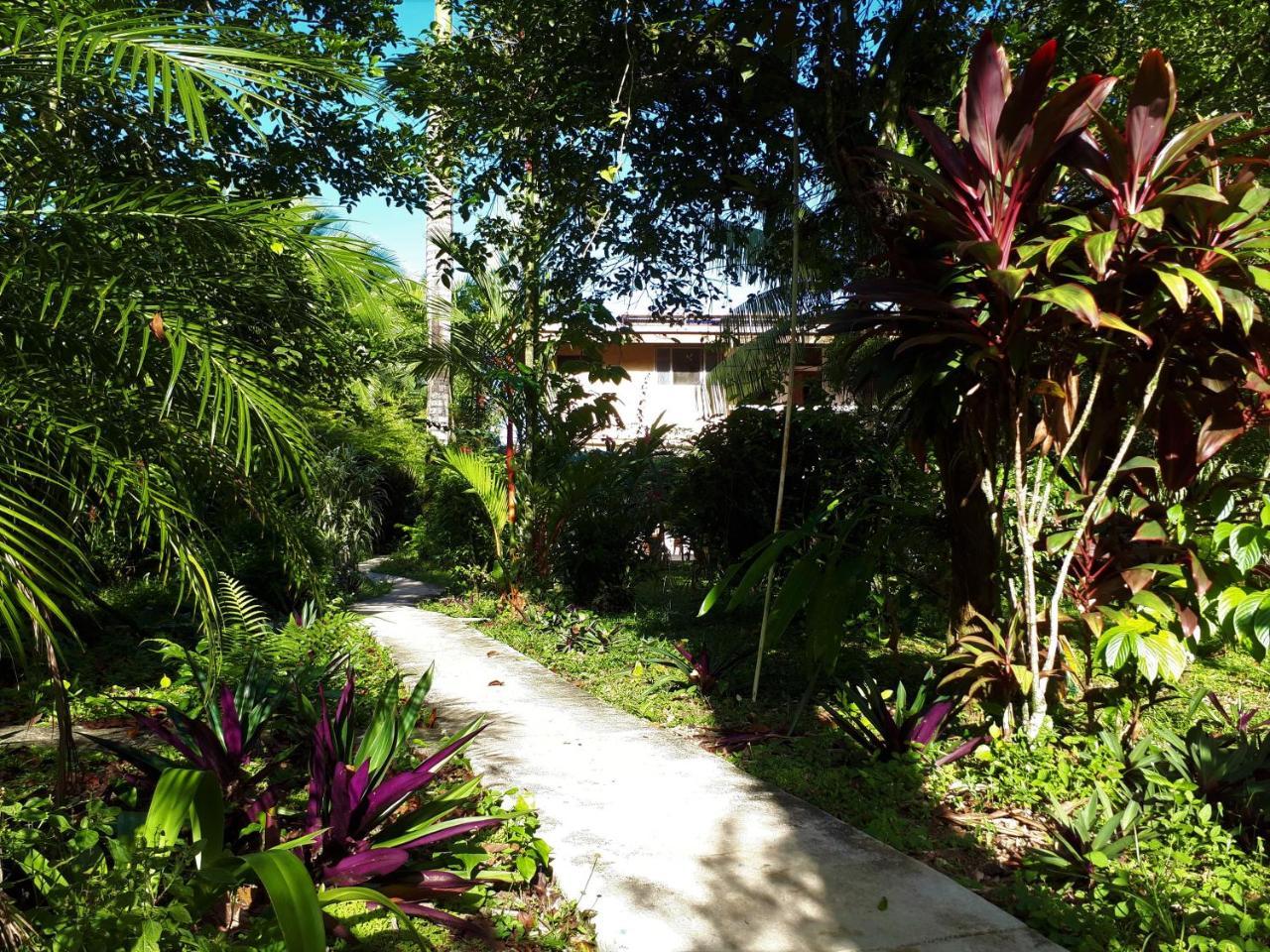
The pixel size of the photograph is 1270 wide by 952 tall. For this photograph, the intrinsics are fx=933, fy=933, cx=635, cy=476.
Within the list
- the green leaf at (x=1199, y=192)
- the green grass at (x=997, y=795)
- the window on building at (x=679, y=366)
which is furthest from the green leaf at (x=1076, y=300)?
the window on building at (x=679, y=366)

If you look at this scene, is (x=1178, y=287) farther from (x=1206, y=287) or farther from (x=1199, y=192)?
(x=1199, y=192)

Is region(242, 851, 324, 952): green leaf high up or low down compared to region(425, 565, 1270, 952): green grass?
up

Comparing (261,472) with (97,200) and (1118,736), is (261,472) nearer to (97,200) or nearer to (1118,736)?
Result: (97,200)

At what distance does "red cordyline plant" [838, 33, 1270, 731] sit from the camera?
11.4 ft

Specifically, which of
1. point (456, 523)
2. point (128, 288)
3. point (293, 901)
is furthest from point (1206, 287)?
point (456, 523)

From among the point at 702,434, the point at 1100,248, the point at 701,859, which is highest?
the point at 1100,248

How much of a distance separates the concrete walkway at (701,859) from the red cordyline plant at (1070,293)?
1330 mm

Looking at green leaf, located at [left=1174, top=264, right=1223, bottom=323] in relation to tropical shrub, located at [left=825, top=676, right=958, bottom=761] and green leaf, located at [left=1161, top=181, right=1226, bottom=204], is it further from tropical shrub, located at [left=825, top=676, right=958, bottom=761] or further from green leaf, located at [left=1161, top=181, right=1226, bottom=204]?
tropical shrub, located at [left=825, top=676, right=958, bottom=761]

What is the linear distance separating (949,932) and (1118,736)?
175cm

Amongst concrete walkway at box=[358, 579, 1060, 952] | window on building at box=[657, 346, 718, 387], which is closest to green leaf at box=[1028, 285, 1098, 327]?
concrete walkway at box=[358, 579, 1060, 952]

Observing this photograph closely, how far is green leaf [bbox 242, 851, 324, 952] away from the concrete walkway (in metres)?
0.98

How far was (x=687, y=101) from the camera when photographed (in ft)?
20.9

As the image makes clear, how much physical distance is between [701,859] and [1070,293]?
2436 mm

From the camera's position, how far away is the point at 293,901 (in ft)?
6.75
